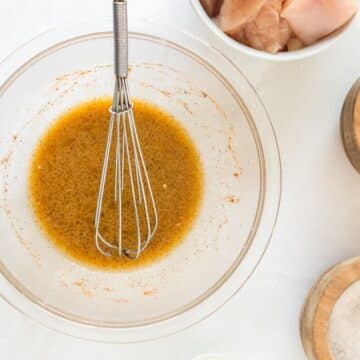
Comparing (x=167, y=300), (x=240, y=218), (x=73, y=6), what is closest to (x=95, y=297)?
(x=167, y=300)

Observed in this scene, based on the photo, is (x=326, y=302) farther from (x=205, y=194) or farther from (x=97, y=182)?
(x=97, y=182)

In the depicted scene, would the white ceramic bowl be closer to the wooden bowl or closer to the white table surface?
the white table surface

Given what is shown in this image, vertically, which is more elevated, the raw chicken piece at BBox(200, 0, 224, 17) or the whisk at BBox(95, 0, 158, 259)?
the raw chicken piece at BBox(200, 0, 224, 17)

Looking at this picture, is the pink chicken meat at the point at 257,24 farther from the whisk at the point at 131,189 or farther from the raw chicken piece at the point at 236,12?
the whisk at the point at 131,189

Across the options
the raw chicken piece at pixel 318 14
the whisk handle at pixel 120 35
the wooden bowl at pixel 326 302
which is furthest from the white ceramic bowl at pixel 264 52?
the wooden bowl at pixel 326 302

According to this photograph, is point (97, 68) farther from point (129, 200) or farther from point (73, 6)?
point (129, 200)

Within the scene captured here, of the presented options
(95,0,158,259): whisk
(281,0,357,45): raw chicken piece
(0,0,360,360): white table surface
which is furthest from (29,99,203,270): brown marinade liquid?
(281,0,357,45): raw chicken piece

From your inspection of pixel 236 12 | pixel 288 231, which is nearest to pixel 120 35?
pixel 236 12
